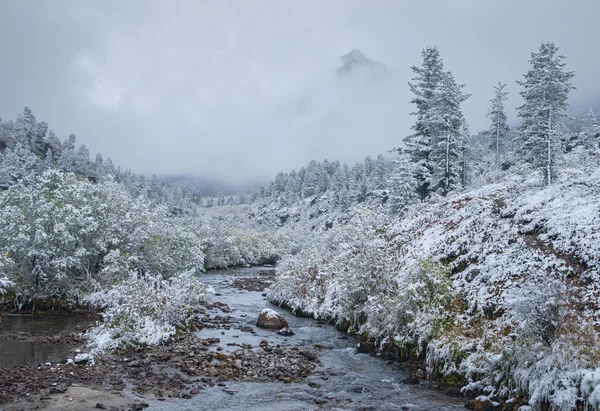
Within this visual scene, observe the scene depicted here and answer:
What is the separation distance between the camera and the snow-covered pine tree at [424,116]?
122 feet

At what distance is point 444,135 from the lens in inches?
1415

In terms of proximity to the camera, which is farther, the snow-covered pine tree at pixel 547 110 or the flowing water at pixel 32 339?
the snow-covered pine tree at pixel 547 110

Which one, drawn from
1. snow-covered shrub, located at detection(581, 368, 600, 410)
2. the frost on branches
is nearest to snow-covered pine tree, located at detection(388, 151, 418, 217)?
the frost on branches

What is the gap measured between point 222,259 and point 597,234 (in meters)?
60.1

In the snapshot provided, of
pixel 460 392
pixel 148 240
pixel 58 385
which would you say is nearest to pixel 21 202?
pixel 148 240

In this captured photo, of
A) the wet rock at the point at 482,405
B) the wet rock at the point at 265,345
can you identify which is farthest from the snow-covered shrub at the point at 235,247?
the wet rock at the point at 482,405

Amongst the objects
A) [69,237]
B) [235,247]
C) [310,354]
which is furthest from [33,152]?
[310,354]

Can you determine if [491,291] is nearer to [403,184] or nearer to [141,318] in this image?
[141,318]

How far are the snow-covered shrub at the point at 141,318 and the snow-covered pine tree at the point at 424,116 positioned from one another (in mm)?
25632

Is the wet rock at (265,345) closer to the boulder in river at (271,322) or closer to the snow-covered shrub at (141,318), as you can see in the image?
the boulder in river at (271,322)

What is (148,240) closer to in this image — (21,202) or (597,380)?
(21,202)

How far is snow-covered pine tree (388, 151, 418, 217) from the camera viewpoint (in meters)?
37.4

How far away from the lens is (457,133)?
122 feet

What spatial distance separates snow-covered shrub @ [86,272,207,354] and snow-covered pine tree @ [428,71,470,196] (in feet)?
83.9
